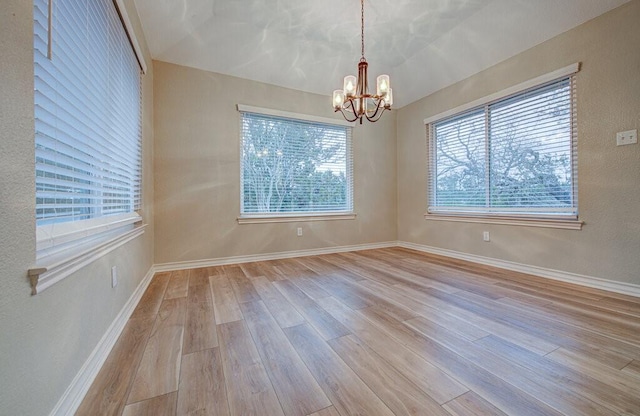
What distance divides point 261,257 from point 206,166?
1.42 m

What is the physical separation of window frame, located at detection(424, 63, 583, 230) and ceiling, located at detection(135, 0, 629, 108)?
420 mm

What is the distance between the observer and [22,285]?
80 cm

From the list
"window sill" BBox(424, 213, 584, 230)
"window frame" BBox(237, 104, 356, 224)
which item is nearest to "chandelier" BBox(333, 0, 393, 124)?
"window frame" BBox(237, 104, 356, 224)

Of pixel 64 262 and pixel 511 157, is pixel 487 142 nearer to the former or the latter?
pixel 511 157

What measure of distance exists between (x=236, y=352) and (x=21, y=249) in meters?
1.03

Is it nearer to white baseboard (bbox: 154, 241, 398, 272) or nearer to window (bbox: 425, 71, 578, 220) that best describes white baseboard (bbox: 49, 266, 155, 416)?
white baseboard (bbox: 154, 241, 398, 272)

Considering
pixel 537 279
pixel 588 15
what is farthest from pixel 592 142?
pixel 537 279

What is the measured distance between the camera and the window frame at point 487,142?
2.62 metres

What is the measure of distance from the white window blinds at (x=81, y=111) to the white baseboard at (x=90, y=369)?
26.4 inches

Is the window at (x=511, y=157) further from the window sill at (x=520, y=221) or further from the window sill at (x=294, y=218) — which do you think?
the window sill at (x=294, y=218)

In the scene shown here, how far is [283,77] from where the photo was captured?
12.1ft

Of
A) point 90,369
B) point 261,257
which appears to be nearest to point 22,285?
point 90,369

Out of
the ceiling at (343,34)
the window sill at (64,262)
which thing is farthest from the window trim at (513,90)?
the window sill at (64,262)

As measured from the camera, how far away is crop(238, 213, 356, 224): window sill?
3628mm
